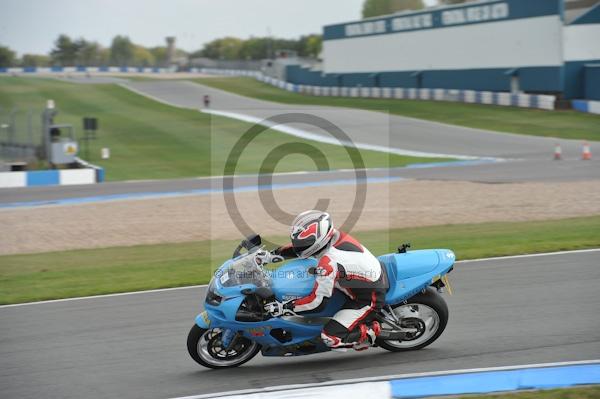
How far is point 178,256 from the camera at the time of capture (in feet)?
Answer: 50.2

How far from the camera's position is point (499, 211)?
62.6 ft

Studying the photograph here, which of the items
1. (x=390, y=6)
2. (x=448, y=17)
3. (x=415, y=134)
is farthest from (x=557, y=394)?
(x=390, y=6)

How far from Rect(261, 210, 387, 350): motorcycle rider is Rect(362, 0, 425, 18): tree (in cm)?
12148

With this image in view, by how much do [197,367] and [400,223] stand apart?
10391 millimetres

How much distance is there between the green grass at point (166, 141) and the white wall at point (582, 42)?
17126mm

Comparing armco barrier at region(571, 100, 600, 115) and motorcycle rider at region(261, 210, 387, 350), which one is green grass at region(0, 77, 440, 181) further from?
motorcycle rider at region(261, 210, 387, 350)

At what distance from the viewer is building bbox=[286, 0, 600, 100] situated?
45312 millimetres

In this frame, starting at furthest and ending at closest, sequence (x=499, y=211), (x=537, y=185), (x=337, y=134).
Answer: (x=337, y=134), (x=537, y=185), (x=499, y=211)

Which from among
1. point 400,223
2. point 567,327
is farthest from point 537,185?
point 567,327

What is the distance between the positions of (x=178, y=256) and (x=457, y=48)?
44.9 metres

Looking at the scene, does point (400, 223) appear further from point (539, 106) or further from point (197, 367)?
point (539, 106)

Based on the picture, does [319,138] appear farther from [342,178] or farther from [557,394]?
[557,394]

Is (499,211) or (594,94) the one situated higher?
(594,94)

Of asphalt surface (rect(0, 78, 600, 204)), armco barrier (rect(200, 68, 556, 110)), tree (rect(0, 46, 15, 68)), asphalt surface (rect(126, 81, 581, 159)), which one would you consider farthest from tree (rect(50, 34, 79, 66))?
asphalt surface (rect(0, 78, 600, 204))
